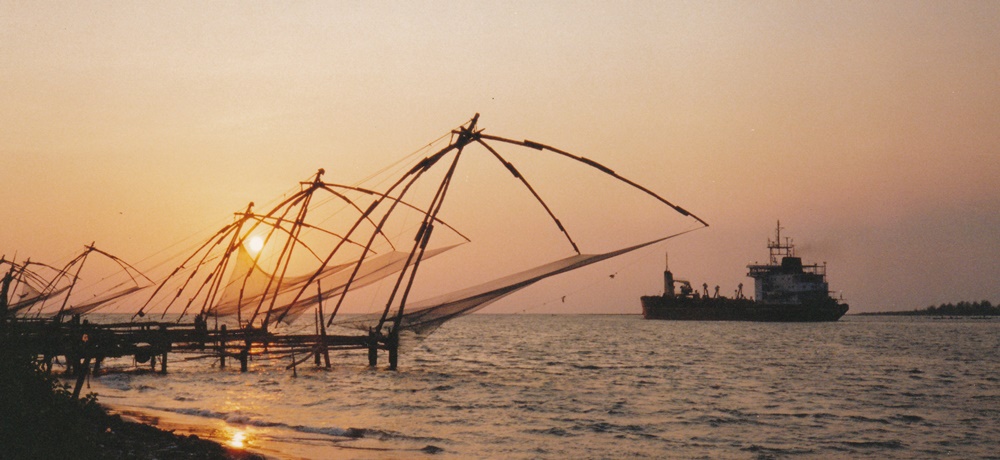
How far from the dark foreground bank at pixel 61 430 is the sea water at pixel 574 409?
1.87 m

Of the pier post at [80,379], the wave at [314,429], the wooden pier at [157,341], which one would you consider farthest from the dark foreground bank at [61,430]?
the wooden pier at [157,341]

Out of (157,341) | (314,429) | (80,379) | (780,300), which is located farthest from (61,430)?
(780,300)

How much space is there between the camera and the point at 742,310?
110 metres

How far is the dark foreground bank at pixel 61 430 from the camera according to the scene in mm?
7961

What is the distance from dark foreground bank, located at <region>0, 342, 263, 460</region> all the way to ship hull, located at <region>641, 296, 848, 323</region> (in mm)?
100358

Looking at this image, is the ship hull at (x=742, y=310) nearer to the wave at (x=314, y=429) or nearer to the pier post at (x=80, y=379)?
the wave at (x=314, y=429)

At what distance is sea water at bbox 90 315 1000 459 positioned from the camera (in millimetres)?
16484

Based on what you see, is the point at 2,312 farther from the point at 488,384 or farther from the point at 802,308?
the point at 802,308

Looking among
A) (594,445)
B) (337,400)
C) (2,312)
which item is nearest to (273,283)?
(337,400)

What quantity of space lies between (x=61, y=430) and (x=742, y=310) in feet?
354

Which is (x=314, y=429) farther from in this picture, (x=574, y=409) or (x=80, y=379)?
(x=574, y=409)

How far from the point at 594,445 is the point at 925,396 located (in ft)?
52.8

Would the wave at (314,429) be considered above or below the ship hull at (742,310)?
below

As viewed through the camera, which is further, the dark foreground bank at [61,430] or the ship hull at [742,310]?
the ship hull at [742,310]
